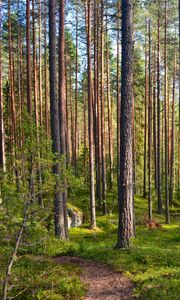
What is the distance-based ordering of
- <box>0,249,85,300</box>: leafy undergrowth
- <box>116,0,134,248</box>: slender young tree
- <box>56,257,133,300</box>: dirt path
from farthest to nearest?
1. <box>116,0,134,248</box>: slender young tree
2. <box>56,257,133,300</box>: dirt path
3. <box>0,249,85,300</box>: leafy undergrowth

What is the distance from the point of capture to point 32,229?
629 centimetres

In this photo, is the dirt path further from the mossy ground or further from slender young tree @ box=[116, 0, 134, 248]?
slender young tree @ box=[116, 0, 134, 248]

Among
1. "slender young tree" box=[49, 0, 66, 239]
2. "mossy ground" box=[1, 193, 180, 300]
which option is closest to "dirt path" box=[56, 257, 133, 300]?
"mossy ground" box=[1, 193, 180, 300]

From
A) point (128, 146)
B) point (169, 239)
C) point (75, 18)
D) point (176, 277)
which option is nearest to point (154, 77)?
point (75, 18)

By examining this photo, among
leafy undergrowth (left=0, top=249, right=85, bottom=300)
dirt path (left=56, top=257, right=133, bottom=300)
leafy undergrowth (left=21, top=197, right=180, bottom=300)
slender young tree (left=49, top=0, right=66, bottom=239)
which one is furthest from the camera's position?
slender young tree (left=49, top=0, right=66, bottom=239)

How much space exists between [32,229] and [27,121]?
186cm

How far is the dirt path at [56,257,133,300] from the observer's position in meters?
7.35

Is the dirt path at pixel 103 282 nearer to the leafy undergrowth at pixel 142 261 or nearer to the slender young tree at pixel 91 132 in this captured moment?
the leafy undergrowth at pixel 142 261

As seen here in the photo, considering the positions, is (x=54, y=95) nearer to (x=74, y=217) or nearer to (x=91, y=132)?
(x=91, y=132)

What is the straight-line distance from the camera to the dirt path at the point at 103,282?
7.35 m

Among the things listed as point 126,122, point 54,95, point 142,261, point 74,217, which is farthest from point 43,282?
point 74,217

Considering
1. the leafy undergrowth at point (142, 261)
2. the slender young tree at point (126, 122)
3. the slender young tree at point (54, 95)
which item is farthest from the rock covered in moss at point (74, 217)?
the slender young tree at point (126, 122)

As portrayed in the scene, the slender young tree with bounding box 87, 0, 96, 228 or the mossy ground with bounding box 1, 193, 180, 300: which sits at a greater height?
the slender young tree with bounding box 87, 0, 96, 228

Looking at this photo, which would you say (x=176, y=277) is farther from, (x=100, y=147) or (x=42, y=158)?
(x=100, y=147)
